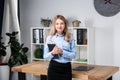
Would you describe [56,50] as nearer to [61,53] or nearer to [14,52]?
[61,53]

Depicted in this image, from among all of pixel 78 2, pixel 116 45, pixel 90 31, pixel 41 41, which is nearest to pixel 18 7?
pixel 41 41

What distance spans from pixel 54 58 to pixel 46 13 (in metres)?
2.33

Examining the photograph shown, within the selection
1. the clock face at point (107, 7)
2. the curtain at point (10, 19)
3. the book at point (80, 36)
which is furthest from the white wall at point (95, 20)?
→ the curtain at point (10, 19)

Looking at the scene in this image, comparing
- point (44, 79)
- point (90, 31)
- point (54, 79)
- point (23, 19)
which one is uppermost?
point (23, 19)

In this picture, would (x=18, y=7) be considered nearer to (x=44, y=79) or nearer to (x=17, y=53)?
(x=17, y=53)

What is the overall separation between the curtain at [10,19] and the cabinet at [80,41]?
0.53 meters

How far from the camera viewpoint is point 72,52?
2.21 meters

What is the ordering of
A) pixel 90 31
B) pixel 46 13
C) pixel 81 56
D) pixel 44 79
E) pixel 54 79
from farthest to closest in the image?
pixel 46 13 → pixel 81 56 → pixel 90 31 → pixel 44 79 → pixel 54 79

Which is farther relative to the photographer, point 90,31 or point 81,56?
point 81,56

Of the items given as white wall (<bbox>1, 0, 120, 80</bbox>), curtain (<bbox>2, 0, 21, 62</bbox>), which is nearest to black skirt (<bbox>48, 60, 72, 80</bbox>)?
white wall (<bbox>1, 0, 120, 80</bbox>)

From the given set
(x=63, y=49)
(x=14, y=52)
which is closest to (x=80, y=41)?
(x=14, y=52)

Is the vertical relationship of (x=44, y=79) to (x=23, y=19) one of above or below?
below

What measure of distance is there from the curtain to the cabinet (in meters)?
0.53

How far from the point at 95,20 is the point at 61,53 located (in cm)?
195
